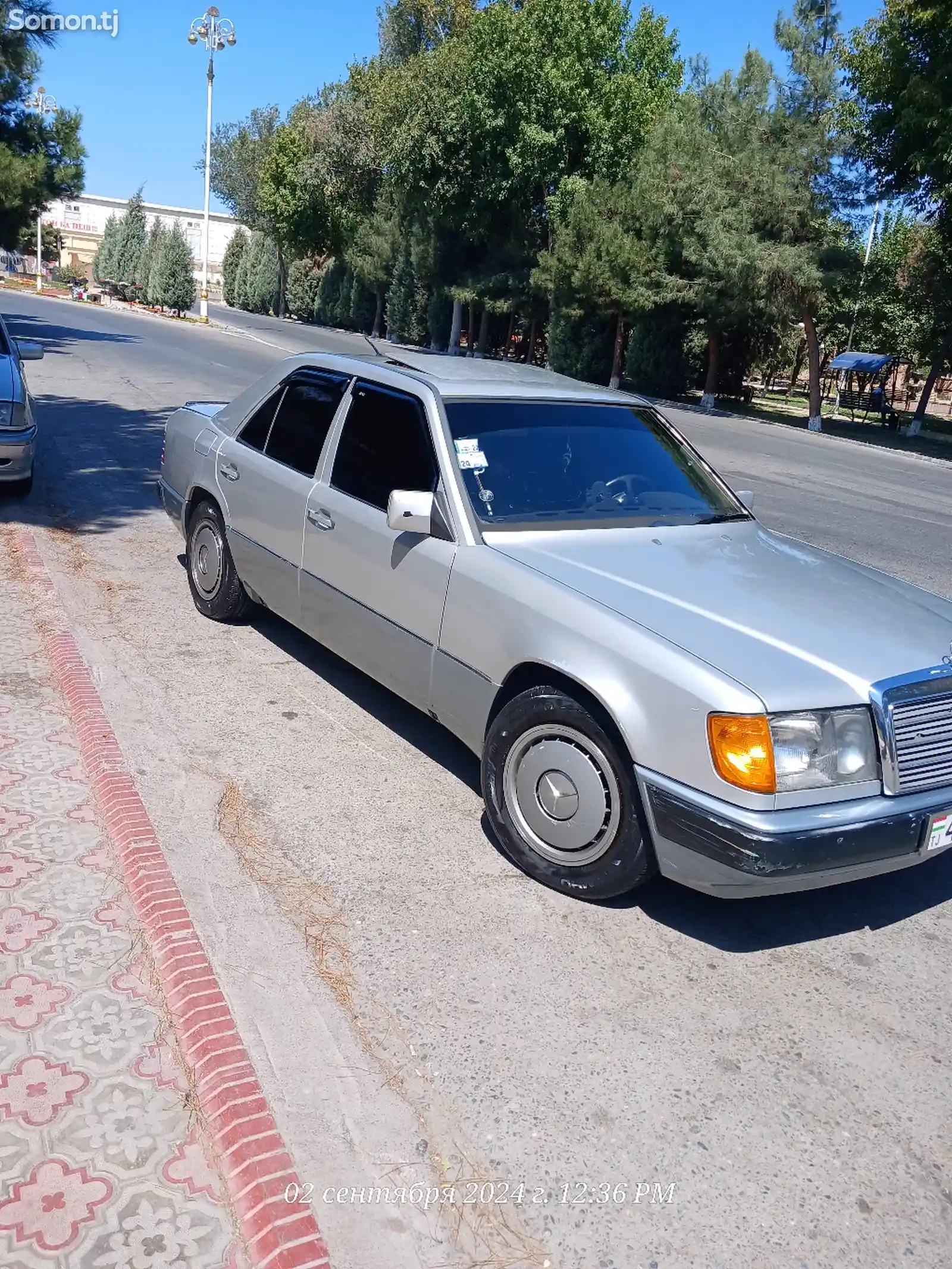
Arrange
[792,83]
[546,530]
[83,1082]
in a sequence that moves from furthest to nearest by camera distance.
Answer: [792,83] → [546,530] → [83,1082]

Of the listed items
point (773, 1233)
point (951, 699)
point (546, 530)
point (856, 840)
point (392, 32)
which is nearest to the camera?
point (773, 1233)

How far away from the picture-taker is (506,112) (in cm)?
3784

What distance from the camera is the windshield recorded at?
4449mm

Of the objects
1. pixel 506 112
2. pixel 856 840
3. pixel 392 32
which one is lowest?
pixel 856 840

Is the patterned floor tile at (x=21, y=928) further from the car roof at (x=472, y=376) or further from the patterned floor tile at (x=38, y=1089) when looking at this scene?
the car roof at (x=472, y=376)

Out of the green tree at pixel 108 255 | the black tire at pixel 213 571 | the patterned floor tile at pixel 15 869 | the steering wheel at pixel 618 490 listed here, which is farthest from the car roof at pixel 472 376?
the green tree at pixel 108 255

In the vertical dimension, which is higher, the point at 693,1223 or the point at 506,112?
the point at 506,112

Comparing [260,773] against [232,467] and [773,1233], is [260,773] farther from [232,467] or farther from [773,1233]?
[773,1233]

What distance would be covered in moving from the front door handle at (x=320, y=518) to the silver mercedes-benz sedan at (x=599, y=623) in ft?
0.06

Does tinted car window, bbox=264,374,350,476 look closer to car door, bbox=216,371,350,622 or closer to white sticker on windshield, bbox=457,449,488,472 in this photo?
car door, bbox=216,371,350,622

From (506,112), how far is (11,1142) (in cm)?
4026

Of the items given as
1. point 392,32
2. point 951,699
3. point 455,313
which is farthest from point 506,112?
point 951,699

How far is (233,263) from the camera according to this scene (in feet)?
287

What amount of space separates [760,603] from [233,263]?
9106 centimetres
